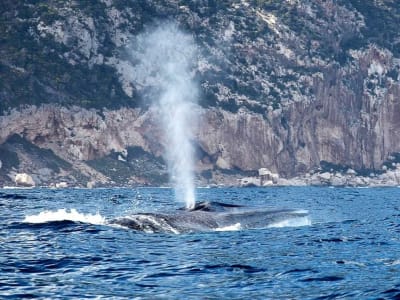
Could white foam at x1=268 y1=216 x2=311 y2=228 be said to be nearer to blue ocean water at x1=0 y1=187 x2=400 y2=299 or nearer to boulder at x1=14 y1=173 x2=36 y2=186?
blue ocean water at x1=0 y1=187 x2=400 y2=299

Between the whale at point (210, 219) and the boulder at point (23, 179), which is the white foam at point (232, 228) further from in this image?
the boulder at point (23, 179)

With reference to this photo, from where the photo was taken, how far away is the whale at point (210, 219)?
4137 cm

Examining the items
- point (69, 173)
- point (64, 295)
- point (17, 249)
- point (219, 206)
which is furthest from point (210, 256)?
point (69, 173)

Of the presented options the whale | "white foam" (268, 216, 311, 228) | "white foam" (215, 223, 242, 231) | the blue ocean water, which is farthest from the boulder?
the blue ocean water

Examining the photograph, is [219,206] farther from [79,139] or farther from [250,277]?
[79,139]

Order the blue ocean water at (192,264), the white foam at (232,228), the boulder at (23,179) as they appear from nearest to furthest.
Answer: the blue ocean water at (192,264) < the white foam at (232,228) < the boulder at (23,179)

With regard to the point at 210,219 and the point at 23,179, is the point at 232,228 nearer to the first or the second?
the point at 210,219

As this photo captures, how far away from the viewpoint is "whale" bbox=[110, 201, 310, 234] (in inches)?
1629

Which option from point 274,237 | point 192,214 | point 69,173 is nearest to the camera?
point 274,237

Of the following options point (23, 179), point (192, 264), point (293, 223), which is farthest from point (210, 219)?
point (23, 179)

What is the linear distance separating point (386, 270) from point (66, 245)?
12987 mm

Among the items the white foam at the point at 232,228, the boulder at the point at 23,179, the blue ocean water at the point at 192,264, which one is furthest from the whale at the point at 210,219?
the boulder at the point at 23,179

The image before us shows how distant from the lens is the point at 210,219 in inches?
1779

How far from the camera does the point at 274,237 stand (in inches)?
1558
